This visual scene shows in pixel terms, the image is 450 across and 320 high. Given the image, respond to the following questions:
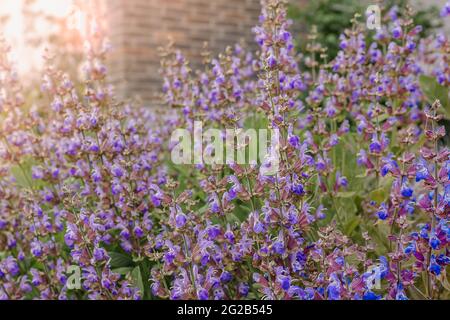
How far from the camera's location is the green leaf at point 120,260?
222cm

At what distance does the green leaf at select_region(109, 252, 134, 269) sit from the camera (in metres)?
2.22

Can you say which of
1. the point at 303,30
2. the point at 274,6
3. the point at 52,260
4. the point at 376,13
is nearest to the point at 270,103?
the point at 274,6

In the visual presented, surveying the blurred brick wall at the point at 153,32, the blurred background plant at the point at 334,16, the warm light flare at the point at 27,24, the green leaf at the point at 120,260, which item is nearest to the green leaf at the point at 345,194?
the green leaf at the point at 120,260

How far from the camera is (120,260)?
2232 millimetres

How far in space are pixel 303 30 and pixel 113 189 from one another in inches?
259

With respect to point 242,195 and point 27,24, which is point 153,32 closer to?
point 27,24

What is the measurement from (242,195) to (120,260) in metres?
0.68

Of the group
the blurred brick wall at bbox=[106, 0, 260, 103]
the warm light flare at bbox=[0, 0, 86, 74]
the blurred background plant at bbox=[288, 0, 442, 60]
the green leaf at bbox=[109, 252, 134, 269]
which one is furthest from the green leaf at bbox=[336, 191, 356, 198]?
the warm light flare at bbox=[0, 0, 86, 74]

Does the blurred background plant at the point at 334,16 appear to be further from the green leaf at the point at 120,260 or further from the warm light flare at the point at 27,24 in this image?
the green leaf at the point at 120,260

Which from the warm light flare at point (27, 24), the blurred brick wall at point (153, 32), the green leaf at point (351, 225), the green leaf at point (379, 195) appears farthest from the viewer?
the warm light flare at point (27, 24)

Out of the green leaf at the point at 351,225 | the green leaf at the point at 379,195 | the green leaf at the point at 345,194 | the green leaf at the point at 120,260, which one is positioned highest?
the green leaf at the point at 345,194

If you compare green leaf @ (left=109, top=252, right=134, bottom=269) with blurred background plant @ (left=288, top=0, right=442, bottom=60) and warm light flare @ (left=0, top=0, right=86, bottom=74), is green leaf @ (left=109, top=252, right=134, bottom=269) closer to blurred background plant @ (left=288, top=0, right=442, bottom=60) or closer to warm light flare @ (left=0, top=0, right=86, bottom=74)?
blurred background plant @ (left=288, top=0, right=442, bottom=60)

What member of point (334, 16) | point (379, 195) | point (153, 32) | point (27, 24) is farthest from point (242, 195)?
point (27, 24)

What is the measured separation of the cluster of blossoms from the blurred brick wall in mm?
4192
